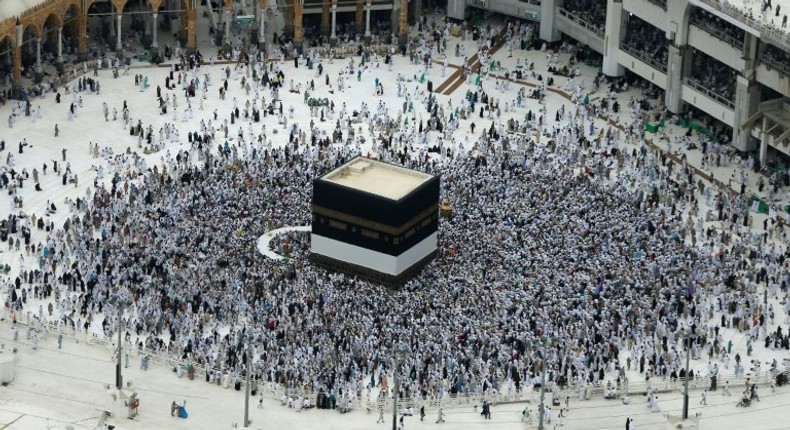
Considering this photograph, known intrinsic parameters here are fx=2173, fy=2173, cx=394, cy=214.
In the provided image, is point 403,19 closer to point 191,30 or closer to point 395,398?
point 191,30

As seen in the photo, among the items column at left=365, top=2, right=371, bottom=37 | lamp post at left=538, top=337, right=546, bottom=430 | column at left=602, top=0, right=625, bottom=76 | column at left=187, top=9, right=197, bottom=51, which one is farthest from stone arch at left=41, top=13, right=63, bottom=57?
lamp post at left=538, top=337, right=546, bottom=430

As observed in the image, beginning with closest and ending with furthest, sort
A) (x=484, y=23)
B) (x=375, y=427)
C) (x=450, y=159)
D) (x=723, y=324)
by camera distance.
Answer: (x=375, y=427), (x=723, y=324), (x=450, y=159), (x=484, y=23)

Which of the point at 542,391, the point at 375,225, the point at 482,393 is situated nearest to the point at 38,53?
the point at 375,225

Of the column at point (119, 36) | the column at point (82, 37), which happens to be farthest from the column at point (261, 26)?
the column at point (82, 37)

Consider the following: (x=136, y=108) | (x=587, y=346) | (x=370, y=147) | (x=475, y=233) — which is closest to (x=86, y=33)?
(x=136, y=108)

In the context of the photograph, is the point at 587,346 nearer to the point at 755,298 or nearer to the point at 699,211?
the point at 755,298

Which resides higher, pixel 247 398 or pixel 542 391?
pixel 542 391
